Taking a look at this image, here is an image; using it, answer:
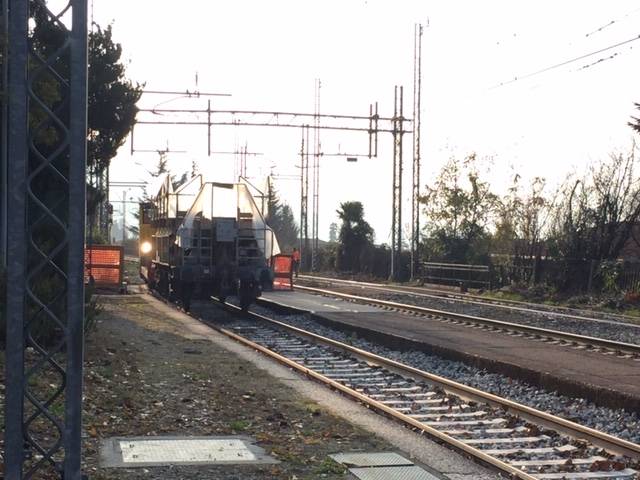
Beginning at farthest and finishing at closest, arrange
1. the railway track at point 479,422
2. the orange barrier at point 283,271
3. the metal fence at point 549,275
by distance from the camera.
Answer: the orange barrier at point 283,271, the metal fence at point 549,275, the railway track at point 479,422

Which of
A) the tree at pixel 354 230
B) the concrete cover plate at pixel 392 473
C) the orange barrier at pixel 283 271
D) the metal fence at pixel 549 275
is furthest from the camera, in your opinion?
the tree at pixel 354 230

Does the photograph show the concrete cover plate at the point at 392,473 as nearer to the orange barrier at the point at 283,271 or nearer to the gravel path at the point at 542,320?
the gravel path at the point at 542,320

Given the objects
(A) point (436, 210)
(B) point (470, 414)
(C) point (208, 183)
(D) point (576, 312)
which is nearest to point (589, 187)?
(D) point (576, 312)

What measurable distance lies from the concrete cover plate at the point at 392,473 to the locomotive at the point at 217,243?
1597 cm

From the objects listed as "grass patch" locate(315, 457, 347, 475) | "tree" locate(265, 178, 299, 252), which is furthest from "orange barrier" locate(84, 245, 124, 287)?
"tree" locate(265, 178, 299, 252)

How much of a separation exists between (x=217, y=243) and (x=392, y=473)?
55.4ft

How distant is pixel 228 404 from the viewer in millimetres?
10516

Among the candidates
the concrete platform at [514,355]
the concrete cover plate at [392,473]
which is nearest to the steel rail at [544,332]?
the concrete platform at [514,355]

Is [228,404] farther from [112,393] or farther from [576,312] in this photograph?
[576,312]

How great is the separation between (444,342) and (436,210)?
96.3 feet

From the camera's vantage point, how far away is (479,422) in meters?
10.0

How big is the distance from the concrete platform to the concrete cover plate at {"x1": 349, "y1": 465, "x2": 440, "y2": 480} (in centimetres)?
425

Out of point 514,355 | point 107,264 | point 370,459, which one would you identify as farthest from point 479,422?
point 107,264

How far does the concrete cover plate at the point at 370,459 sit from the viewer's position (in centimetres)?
774
